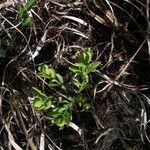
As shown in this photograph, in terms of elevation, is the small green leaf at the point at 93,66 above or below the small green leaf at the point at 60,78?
above

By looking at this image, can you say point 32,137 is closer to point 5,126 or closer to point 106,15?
point 5,126

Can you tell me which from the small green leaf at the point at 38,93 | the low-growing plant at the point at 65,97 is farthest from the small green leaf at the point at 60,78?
the small green leaf at the point at 38,93

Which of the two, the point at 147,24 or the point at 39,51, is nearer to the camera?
the point at 147,24

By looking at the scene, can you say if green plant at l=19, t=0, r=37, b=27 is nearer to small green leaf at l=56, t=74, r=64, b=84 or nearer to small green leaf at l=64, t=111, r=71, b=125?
small green leaf at l=56, t=74, r=64, b=84

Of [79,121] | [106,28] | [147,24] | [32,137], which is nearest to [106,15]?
[106,28]

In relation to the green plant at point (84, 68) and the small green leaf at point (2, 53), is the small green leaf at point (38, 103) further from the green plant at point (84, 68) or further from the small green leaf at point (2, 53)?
the small green leaf at point (2, 53)
